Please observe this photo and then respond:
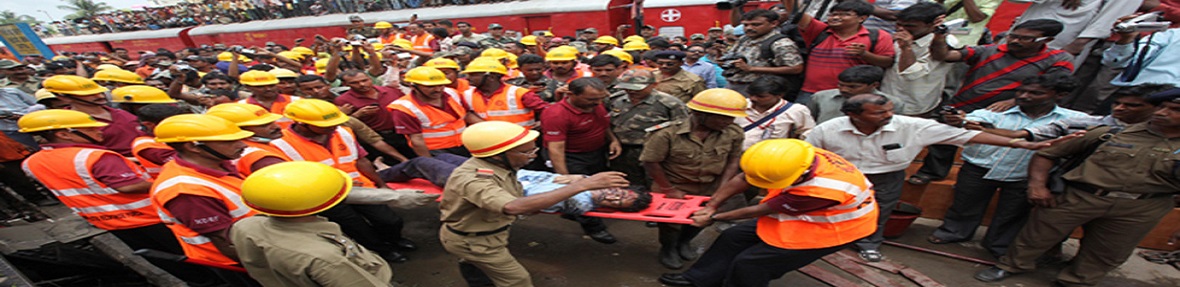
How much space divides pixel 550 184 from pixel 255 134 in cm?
211

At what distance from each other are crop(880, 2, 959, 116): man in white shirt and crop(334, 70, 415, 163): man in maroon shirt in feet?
15.6

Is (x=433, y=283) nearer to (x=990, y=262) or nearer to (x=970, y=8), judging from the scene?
(x=990, y=262)

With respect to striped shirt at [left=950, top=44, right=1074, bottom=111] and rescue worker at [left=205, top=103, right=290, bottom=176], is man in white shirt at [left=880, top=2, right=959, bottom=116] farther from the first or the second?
rescue worker at [left=205, top=103, right=290, bottom=176]

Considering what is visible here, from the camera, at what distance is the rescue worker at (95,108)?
3959mm

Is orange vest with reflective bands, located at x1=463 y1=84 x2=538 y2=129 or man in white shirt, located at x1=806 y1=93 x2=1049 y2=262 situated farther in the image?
orange vest with reflective bands, located at x1=463 y1=84 x2=538 y2=129

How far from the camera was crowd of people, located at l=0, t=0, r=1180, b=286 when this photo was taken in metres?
2.53

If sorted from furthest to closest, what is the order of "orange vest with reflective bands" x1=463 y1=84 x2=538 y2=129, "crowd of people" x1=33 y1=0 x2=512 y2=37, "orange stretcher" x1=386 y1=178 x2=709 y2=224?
"crowd of people" x1=33 y1=0 x2=512 y2=37
"orange vest with reflective bands" x1=463 y1=84 x2=538 y2=129
"orange stretcher" x1=386 y1=178 x2=709 y2=224

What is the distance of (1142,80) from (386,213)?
615cm

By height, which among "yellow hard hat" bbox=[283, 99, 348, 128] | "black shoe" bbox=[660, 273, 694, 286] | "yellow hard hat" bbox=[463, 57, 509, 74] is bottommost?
"black shoe" bbox=[660, 273, 694, 286]

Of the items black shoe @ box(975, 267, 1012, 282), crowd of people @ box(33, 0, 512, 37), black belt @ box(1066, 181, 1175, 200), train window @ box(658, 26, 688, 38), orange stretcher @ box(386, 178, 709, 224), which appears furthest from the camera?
crowd of people @ box(33, 0, 512, 37)

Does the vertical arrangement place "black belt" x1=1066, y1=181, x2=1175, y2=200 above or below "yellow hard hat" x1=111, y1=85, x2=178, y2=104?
below

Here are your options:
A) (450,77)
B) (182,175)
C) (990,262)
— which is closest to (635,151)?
(450,77)

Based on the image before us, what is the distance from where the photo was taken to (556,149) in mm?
3992

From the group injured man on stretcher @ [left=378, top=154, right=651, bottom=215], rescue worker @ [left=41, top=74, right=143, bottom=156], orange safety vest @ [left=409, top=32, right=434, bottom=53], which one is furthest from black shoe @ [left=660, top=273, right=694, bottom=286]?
orange safety vest @ [left=409, top=32, right=434, bottom=53]
